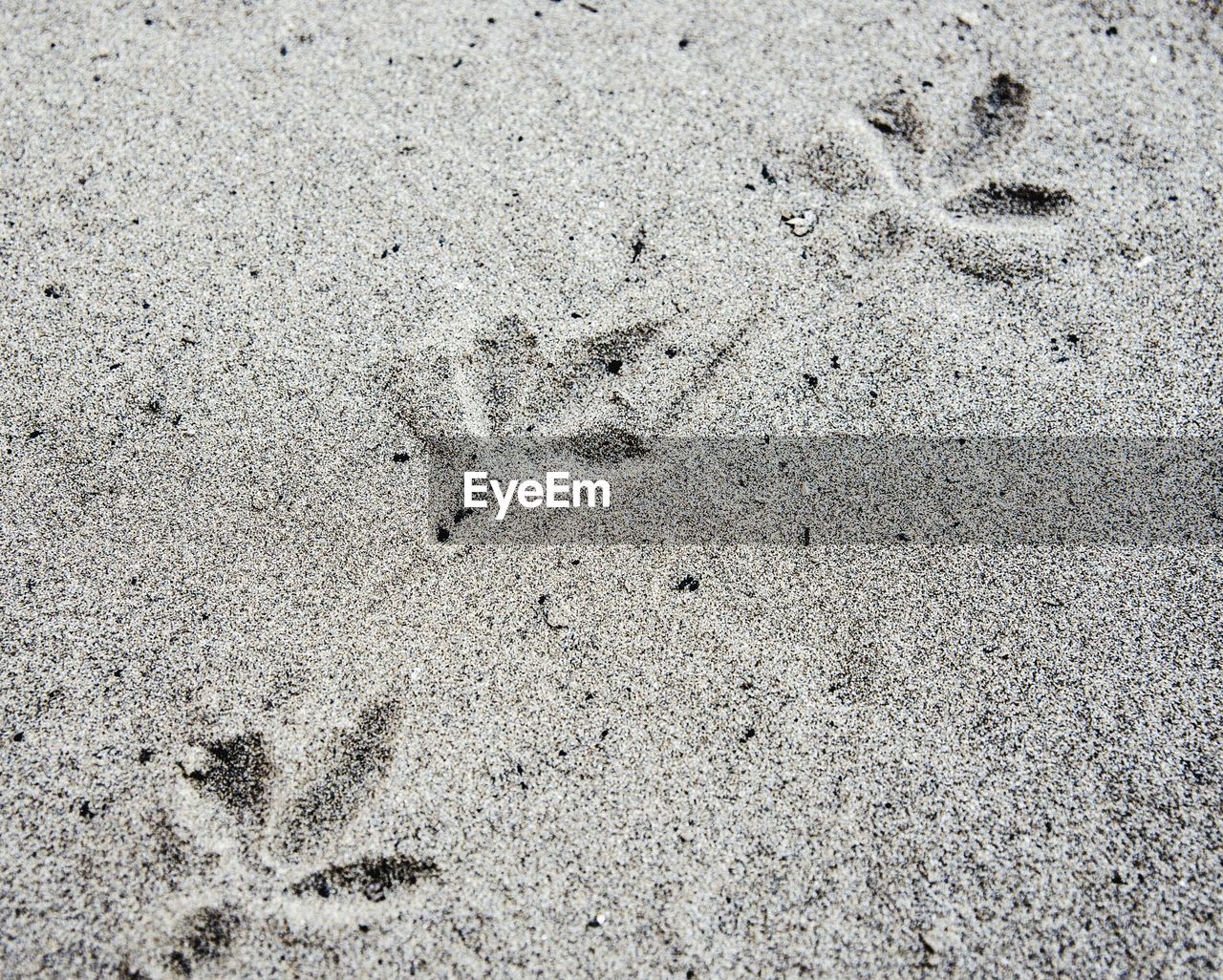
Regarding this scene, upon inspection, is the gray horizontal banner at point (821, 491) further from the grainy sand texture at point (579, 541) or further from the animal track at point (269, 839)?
the animal track at point (269, 839)

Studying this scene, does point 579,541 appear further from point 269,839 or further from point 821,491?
point 269,839

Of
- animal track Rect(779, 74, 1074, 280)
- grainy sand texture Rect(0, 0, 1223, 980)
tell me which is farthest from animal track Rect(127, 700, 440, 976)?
animal track Rect(779, 74, 1074, 280)

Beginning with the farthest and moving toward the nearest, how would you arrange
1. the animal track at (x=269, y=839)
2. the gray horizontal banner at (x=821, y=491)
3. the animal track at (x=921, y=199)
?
the animal track at (x=921, y=199) < the gray horizontal banner at (x=821, y=491) < the animal track at (x=269, y=839)

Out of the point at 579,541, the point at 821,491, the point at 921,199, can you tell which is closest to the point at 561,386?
the point at 579,541

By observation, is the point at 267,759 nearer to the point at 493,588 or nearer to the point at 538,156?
the point at 493,588

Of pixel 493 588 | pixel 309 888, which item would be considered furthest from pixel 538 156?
pixel 309 888

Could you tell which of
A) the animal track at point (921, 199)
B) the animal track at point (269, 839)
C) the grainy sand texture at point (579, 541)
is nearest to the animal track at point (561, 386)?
the grainy sand texture at point (579, 541)

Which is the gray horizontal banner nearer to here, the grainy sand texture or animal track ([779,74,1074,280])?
the grainy sand texture
